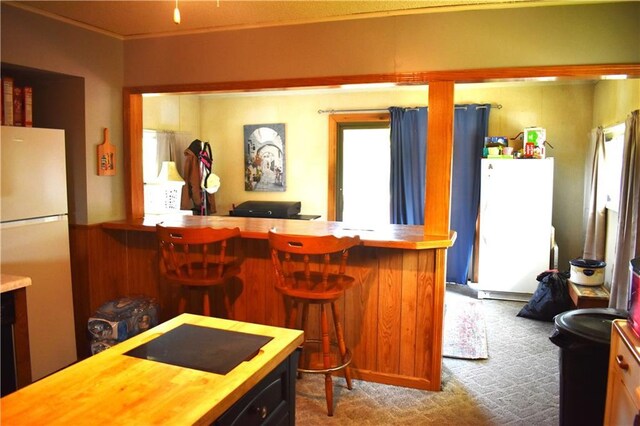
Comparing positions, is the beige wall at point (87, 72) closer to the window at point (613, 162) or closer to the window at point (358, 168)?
the window at point (358, 168)

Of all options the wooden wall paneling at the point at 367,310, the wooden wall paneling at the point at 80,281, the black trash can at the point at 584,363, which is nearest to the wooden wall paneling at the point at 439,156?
the wooden wall paneling at the point at 367,310

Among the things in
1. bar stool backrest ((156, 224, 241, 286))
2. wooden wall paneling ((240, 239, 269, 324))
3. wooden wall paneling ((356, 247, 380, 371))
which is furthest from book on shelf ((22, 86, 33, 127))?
→ wooden wall paneling ((356, 247, 380, 371))

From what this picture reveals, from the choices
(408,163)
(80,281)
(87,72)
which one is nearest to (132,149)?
(87,72)

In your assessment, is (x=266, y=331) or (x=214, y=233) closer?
(x=266, y=331)

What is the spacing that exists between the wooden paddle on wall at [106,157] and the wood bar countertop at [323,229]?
37 cm

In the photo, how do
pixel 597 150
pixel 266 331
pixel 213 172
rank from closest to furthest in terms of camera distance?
pixel 266 331 → pixel 597 150 → pixel 213 172

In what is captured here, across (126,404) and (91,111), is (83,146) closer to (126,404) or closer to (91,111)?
(91,111)

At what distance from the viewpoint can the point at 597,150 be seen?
4.35 meters

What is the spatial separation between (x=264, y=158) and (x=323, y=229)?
10.0 ft

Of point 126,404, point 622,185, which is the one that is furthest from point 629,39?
point 126,404

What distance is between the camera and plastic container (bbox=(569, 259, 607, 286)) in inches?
156

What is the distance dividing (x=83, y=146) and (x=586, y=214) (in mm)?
4613

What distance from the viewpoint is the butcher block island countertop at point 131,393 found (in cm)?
96

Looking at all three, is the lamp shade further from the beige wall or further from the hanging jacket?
the beige wall
